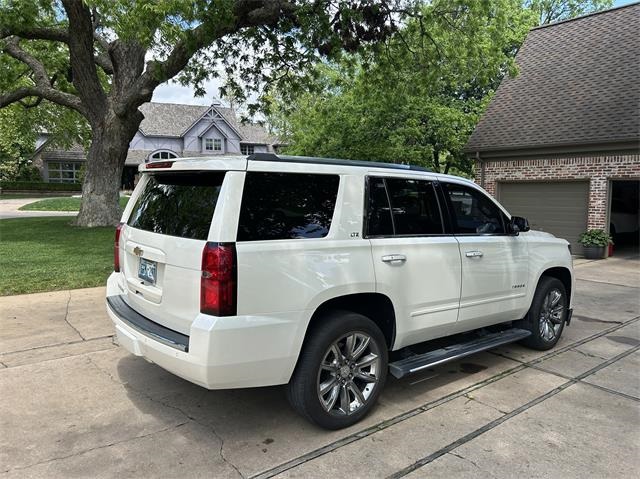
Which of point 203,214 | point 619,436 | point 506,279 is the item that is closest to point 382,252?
A: point 203,214

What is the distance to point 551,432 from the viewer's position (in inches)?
143

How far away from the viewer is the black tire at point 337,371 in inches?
134

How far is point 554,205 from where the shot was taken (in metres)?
14.8

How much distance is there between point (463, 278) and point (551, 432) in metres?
1.36

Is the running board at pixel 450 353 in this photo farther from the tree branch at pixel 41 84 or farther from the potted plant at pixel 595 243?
the tree branch at pixel 41 84

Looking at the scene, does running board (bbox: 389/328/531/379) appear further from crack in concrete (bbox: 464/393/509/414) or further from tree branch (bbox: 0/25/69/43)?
tree branch (bbox: 0/25/69/43)

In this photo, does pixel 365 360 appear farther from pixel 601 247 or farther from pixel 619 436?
pixel 601 247

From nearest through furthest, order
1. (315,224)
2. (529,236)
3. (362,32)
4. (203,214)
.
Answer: (203,214) < (315,224) < (529,236) < (362,32)

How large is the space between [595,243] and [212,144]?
4174 cm

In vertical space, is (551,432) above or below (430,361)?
below

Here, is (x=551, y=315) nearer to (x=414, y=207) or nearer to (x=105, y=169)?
(x=414, y=207)

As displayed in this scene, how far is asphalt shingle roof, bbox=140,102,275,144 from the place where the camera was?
48.4 m

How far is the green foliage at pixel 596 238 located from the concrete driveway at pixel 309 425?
29.7 feet

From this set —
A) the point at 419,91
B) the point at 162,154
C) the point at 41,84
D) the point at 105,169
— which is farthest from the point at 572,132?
the point at 162,154
